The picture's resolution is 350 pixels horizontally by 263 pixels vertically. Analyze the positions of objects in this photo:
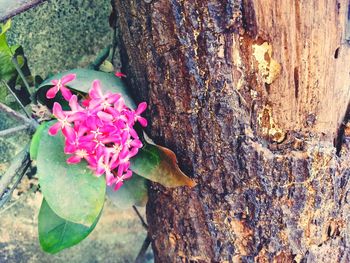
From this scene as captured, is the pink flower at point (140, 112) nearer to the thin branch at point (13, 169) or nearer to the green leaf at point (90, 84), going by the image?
the green leaf at point (90, 84)

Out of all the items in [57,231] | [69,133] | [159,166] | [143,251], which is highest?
[69,133]

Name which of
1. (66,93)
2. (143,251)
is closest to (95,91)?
(66,93)

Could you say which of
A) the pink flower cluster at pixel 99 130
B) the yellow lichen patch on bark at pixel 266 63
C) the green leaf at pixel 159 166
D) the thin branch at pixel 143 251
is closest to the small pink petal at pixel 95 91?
the pink flower cluster at pixel 99 130

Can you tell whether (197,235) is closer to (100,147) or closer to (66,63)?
(100,147)

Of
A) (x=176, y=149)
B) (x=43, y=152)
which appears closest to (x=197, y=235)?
(x=176, y=149)

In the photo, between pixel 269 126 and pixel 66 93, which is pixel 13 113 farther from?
pixel 269 126
